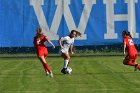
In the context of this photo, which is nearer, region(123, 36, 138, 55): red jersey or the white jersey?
region(123, 36, 138, 55): red jersey

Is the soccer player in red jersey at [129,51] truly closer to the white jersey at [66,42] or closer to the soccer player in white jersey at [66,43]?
the soccer player in white jersey at [66,43]

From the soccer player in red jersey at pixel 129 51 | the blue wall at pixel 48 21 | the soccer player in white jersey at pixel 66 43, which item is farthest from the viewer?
the blue wall at pixel 48 21

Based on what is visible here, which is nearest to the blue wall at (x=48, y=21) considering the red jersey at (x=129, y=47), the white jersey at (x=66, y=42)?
the white jersey at (x=66, y=42)

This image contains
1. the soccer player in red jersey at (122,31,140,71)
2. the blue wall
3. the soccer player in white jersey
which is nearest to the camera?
the soccer player in red jersey at (122,31,140,71)

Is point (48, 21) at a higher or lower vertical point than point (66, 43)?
lower

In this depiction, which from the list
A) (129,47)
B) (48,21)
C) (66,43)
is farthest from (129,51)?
(48,21)

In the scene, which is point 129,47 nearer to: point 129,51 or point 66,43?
point 129,51

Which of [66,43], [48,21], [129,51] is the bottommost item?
[129,51]

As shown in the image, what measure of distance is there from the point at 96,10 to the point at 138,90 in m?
27.6

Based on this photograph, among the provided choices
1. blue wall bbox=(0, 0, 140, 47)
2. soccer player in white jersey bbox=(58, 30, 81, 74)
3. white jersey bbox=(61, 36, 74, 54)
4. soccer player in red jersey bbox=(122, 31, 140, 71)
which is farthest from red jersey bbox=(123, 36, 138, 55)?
blue wall bbox=(0, 0, 140, 47)

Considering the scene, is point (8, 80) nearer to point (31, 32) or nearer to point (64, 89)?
point (64, 89)

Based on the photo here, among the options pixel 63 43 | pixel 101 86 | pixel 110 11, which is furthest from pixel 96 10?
pixel 101 86

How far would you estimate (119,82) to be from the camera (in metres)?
20.2

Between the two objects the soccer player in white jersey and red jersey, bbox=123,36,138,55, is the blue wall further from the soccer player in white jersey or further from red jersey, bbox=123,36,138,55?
red jersey, bbox=123,36,138,55
